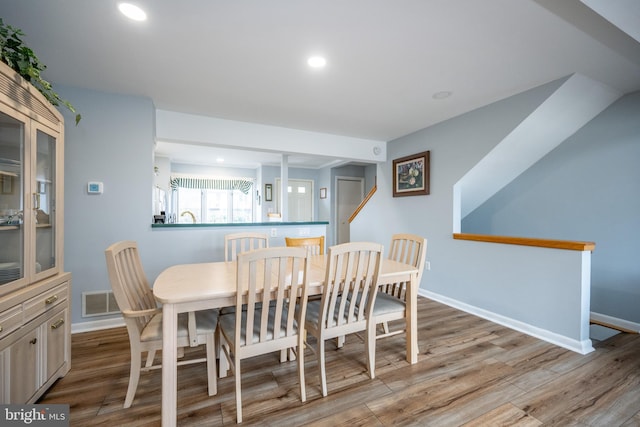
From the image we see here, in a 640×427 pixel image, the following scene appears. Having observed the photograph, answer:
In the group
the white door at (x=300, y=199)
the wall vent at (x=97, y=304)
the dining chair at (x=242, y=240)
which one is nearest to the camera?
the dining chair at (x=242, y=240)

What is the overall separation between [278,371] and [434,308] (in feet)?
6.87

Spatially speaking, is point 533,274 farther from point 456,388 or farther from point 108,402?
point 108,402

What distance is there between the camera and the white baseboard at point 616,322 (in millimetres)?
2721

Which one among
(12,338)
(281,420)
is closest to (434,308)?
(281,420)

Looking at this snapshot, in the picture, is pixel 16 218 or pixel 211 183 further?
pixel 211 183

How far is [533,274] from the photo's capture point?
258 centimetres

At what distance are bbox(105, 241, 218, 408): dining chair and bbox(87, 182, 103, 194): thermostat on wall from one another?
3.92 feet

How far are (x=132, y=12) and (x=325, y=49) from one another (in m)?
1.16

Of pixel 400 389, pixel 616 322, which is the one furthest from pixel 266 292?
pixel 616 322

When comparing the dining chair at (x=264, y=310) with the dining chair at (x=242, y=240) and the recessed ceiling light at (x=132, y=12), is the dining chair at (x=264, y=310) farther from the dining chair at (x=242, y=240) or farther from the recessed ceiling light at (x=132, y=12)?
the recessed ceiling light at (x=132, y=12)

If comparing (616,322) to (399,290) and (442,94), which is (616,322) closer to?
(399,290)

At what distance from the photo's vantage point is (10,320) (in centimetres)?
135

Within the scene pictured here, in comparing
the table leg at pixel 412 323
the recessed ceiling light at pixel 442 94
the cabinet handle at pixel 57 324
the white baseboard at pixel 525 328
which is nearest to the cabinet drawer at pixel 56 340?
the cabinet handle at pixel 57 324

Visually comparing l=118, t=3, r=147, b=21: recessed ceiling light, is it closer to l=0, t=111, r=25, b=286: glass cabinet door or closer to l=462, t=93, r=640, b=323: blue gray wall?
l=0, t=111, r=25, b=286: glass cabinet door
